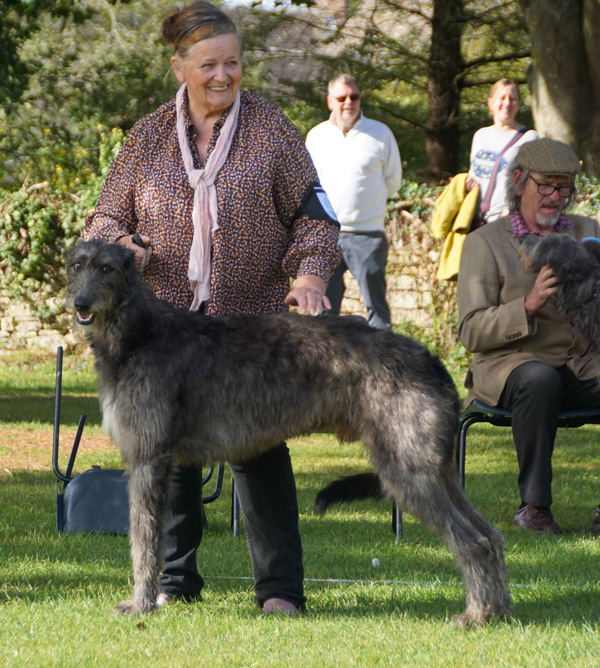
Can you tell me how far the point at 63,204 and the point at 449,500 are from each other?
1031 centimetres

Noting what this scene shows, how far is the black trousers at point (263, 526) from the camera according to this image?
13.3ft

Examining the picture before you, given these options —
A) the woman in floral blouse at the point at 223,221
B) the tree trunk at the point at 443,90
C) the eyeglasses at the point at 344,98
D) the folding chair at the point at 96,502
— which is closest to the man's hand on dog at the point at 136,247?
the woman in floral blouse at the point at 223,221

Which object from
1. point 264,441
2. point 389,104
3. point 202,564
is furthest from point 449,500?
point 389,104

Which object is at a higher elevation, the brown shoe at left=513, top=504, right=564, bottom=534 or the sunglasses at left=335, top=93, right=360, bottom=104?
the sunglasses at left=335, top=93, right=360, bottom=104

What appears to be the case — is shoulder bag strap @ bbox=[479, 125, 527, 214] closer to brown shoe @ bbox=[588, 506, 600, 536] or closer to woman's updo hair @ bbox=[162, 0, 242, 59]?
brown shoe @ bbox=[588, 506, 600, 536]

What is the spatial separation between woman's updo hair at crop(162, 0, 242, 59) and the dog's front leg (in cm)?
169

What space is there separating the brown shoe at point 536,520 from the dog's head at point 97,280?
280 cm

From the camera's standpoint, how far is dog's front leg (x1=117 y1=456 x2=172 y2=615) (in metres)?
3.80

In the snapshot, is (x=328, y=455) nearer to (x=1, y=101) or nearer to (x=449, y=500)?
(x=449, y=500)

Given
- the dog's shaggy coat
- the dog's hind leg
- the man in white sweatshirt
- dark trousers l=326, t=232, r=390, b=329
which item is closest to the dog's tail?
the dog's hind leg

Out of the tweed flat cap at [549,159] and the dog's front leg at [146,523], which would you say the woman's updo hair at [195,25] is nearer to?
the dog's front leg at [146,523]

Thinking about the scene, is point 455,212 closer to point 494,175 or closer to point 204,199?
point 494,175

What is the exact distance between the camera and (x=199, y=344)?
152 inches

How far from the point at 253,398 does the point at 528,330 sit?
2023mm
